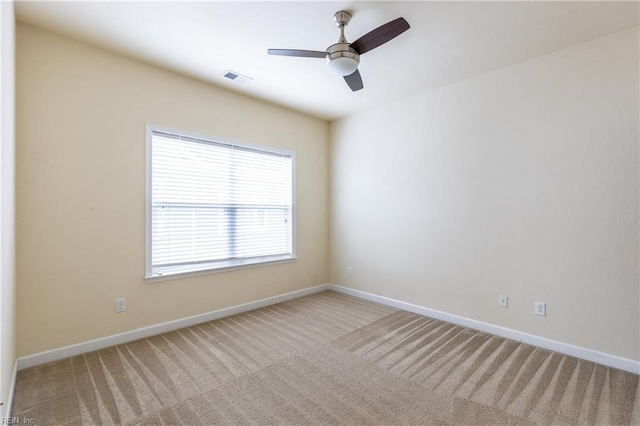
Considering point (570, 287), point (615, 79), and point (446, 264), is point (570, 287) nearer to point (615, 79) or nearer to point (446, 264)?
point (446, 264)

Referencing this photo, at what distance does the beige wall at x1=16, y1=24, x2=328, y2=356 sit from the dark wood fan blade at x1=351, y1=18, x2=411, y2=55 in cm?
203

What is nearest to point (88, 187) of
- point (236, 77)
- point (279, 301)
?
point (236, 77)

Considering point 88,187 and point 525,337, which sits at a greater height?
point 88,187

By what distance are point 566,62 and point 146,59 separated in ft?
13.0

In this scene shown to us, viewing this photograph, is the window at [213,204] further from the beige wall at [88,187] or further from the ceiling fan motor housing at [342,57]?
the ceiling fan motor housing at [342,57]

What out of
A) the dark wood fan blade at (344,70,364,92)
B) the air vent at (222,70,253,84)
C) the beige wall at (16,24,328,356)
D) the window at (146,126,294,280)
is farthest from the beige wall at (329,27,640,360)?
the beige wall at (16,24,328,356)

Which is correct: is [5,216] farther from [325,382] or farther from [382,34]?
[382,34]

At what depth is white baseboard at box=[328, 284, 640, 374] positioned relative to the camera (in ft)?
7.86

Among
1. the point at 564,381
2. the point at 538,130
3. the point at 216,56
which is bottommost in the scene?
the point at 564,381

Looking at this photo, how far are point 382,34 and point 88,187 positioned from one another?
2.80 metres

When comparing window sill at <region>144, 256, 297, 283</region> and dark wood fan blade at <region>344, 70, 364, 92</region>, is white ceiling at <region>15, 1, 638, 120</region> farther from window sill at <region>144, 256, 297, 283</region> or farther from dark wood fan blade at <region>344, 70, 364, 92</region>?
window sill at <region>144, 256, 297, 283</region>

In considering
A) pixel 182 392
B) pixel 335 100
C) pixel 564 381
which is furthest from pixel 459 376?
pixel 335 100

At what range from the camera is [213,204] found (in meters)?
3.51

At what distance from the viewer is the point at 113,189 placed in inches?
110
